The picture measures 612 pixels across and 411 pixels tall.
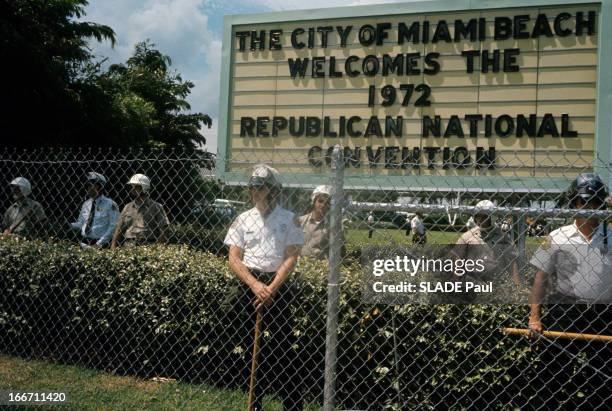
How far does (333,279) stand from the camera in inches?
107

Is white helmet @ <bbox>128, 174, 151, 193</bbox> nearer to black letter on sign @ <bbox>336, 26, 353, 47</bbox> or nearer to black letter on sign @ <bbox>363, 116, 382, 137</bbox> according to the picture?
black letter on sign @ <bbox>363, 116, 382, 137</bbox>

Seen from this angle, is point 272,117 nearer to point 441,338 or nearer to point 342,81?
point 342,81

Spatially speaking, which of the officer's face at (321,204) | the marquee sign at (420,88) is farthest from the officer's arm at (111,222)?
the officer's face at (321,204)

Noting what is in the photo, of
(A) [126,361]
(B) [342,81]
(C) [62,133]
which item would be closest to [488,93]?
(B) [342,81]

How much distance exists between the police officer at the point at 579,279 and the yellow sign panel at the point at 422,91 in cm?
217

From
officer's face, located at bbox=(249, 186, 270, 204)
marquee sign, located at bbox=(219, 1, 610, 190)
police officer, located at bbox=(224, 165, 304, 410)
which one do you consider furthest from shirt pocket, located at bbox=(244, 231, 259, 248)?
marquee sign, located at bbox=(219, 1, 610, 190)

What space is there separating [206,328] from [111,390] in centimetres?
82

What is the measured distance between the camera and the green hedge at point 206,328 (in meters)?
3.73

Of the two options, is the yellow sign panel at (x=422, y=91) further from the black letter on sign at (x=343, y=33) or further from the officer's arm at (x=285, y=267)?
the officer's arm at (x=285, y=267)

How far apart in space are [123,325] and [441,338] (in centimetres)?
260

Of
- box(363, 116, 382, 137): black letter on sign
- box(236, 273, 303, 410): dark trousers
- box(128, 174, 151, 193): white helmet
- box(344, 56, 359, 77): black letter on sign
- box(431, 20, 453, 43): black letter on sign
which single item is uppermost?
box(431, 20, 453, 43): black letter on sign

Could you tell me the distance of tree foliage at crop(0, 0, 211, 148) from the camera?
9.70 meters

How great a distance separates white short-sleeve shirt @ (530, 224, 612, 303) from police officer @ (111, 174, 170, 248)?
12.0 ft

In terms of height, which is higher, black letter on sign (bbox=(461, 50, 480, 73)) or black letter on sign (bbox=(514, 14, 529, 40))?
black letter on sign (bbox=(514, 14, 529, 40))
